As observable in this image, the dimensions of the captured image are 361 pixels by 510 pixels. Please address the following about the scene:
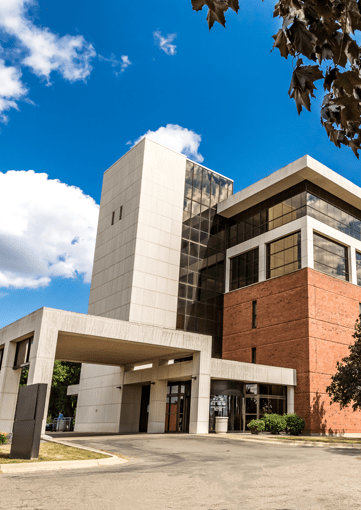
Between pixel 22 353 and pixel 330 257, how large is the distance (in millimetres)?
22425

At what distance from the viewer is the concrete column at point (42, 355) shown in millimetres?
22031

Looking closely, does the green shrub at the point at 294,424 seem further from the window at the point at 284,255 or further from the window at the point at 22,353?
the window at the point at 22,353

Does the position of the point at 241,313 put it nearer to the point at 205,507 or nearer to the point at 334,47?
the point at 205,507

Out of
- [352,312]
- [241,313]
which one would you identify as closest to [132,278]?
[241,313]

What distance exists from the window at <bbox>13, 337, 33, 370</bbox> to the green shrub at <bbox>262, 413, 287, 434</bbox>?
14.4 metres

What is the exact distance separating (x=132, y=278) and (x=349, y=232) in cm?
1748

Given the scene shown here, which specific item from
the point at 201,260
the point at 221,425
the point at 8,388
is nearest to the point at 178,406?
the point at 221,425

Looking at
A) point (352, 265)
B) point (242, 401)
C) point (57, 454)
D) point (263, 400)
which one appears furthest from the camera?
point (352, 265)

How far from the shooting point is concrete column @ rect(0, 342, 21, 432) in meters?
25.1

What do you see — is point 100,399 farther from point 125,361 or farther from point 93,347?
point 93,347

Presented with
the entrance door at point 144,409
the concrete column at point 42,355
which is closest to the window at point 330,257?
the entrance door at point 144,409

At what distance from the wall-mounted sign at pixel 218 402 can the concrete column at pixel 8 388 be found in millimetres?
11627

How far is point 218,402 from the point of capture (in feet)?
94.8

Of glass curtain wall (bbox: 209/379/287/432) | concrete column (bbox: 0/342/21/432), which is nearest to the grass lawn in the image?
concrete column (bbox: 0/342/21/432)
